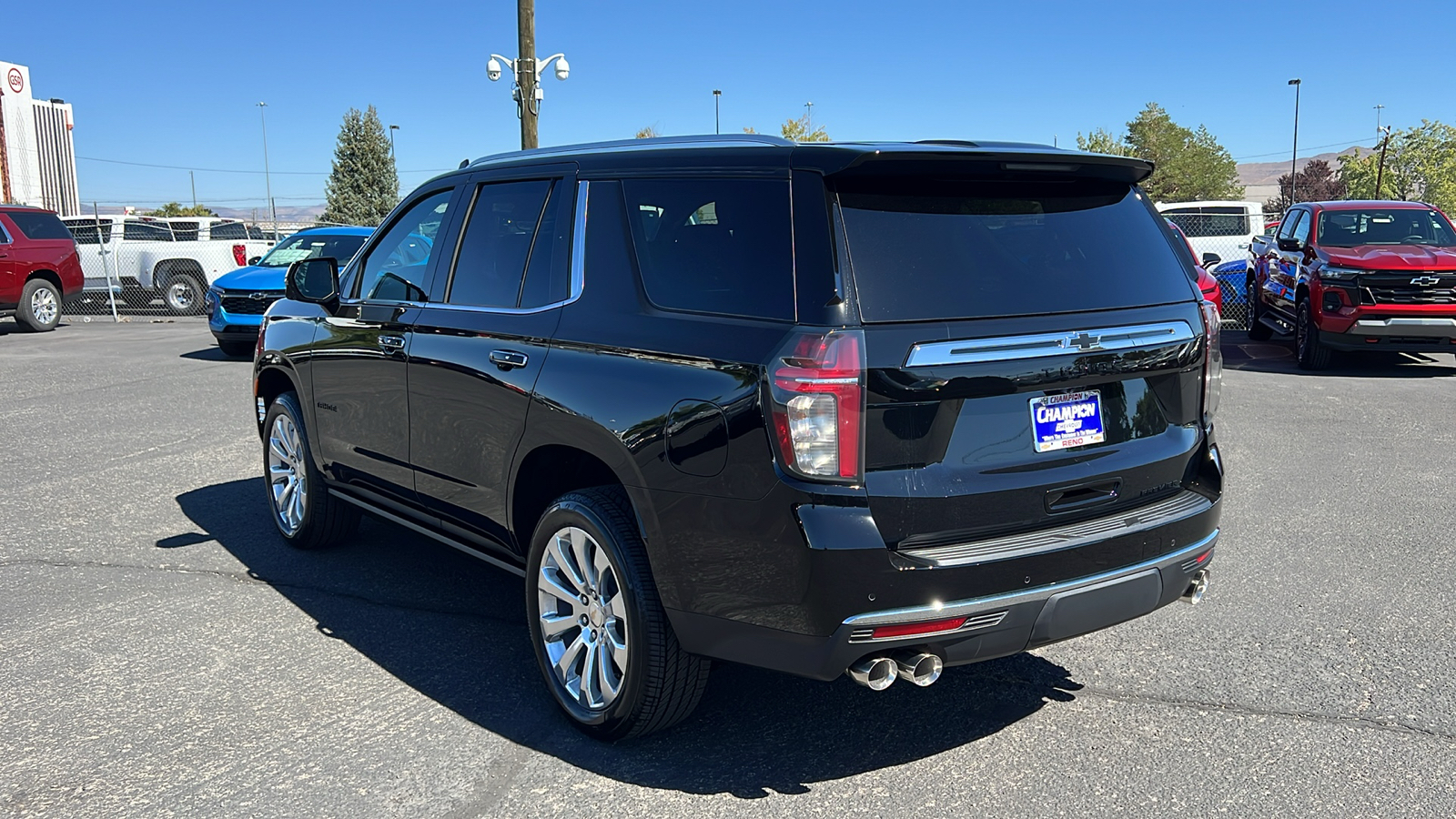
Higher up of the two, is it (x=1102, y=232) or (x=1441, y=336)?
(x=1102, y=232)

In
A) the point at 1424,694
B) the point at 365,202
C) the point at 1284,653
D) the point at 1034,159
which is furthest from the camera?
the point at 365,202

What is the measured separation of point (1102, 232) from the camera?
3643mm

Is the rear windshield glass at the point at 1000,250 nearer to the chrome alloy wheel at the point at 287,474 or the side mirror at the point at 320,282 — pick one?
the side mirror at the point at 320,282

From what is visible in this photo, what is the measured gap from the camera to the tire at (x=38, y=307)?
1906 centimetres

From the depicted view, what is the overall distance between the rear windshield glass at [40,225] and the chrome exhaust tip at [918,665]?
19.9 m

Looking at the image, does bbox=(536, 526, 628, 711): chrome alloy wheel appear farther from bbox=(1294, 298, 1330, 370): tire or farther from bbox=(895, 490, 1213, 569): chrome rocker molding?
bbox=(1294, 298, 1330, 370): tire

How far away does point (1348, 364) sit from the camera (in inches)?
528

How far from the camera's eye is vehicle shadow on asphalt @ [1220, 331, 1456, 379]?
41.3 ft

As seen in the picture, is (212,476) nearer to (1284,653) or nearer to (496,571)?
(496,571)

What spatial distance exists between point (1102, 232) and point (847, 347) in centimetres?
114

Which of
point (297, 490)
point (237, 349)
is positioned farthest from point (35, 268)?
point (297, 490)

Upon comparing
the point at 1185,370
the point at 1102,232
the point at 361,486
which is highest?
the point at 1102,232

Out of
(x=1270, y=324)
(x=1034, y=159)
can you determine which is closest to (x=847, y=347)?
(x=1034, y=159)

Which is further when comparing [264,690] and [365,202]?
[365,202]
